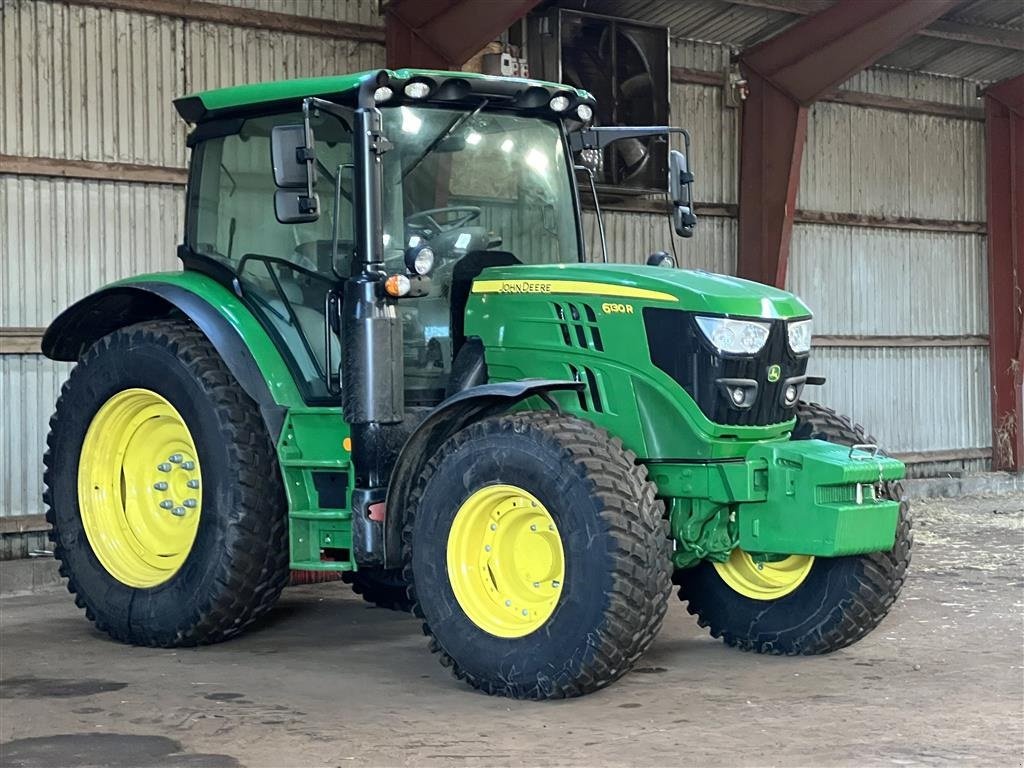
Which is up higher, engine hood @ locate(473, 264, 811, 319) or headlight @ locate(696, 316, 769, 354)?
engine hood @ locate(473, 264, 811, 319)

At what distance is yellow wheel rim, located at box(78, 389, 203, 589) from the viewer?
295 inches

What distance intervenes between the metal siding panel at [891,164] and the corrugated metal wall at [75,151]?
266 inches

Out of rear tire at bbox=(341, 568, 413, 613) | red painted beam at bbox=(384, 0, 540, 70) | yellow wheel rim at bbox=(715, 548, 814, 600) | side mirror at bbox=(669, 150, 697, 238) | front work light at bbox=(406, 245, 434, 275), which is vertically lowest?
rear tire at bbox=(341, 568, 413, 613)

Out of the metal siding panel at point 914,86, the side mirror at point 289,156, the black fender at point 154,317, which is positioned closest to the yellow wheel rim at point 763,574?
the black fender at point 154,317

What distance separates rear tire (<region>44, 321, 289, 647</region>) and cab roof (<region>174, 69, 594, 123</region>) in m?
1.04

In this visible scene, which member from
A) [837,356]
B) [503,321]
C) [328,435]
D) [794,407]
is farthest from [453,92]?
[837,356]

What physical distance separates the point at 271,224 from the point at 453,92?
105 cm

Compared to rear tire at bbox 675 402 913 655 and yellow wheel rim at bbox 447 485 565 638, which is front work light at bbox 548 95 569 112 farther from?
yellow wheel rim at bbox 447 485 565 638

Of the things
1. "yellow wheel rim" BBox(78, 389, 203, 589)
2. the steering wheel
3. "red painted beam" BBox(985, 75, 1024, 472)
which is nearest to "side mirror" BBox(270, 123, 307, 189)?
the steering wheel

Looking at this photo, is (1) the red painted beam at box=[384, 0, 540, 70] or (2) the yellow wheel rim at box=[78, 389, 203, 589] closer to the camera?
(2) the yellow wheel rim at box=[78, 389, 203, 589]

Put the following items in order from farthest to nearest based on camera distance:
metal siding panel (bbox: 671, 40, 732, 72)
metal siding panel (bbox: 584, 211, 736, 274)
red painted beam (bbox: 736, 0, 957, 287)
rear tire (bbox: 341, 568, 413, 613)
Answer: metal siding panel (bbox: 671, 40, 732, 72), red painted beam (bbox: 736, 0, 957, 287), metal siding panel (bbox: 584, 211, 736, 274), rear tire (bbox: 341, 568, 413, 613)

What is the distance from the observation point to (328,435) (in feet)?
22.8

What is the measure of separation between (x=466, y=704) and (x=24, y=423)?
5020mm

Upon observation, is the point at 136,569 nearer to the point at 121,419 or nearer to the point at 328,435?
the point at 121,419
